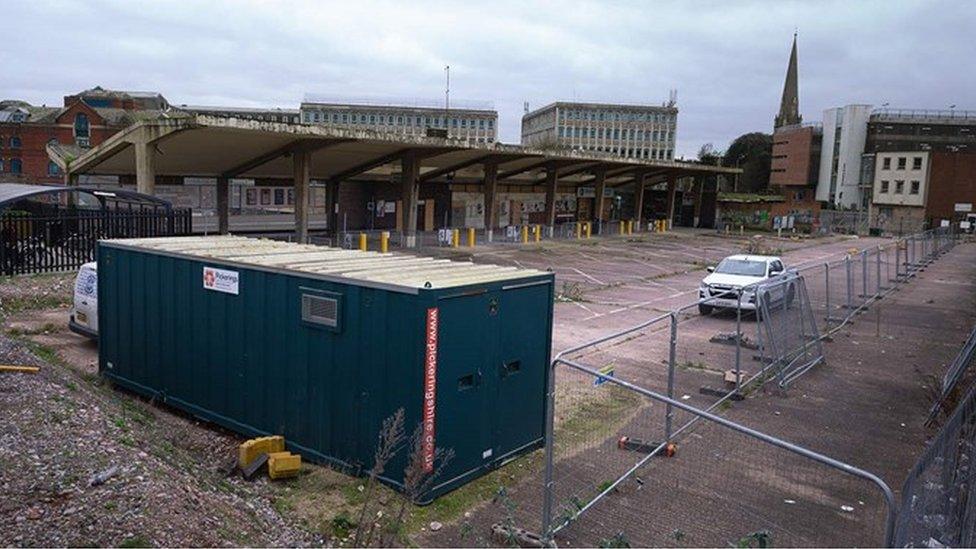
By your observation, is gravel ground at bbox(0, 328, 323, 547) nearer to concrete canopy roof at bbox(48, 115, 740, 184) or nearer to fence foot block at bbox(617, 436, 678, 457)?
fence foot block at bbox(617, 436, 678, 457)

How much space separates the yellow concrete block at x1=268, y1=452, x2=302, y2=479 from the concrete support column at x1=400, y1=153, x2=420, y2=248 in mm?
29898

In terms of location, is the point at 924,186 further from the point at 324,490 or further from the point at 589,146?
the point at 324,490

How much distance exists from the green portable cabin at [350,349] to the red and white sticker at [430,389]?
1cm

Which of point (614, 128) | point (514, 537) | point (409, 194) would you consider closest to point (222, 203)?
point (409, 194)

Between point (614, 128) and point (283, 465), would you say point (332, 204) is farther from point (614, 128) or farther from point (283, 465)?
point (614, 128)

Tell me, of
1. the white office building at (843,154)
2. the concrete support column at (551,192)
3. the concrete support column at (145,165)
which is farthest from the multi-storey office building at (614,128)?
the concrete support column at (145,165)

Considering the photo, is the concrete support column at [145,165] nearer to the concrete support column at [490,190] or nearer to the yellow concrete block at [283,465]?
the concrete support column at [490,190]

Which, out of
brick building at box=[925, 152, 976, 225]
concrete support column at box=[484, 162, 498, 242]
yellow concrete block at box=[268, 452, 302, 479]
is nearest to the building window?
concrete support column at box=[484, 162, 498, 242]

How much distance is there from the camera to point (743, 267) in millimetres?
21250

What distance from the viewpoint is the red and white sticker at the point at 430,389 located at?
23.6 ft

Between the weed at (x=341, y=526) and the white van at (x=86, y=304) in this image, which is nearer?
the weed at (x=341, y=526)

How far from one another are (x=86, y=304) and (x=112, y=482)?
26.6ft

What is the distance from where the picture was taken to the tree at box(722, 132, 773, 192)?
128750 mm

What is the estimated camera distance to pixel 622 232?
5769 cm
